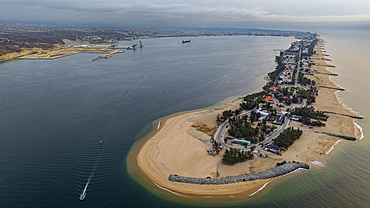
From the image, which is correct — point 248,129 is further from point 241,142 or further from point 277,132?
point 277,132

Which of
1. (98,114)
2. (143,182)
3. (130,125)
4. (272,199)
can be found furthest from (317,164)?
(98,114)

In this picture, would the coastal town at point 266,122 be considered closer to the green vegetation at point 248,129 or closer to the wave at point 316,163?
the green vegetation at point 248,129

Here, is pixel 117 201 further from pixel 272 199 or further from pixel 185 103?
pixel 185 103

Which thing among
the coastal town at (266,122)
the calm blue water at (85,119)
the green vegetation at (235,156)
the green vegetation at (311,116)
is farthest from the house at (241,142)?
the green vegetation at (311,116)

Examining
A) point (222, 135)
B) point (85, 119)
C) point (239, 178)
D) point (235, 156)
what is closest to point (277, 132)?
point (222, 135)

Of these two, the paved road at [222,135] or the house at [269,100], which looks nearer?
the paved road at [222,135]

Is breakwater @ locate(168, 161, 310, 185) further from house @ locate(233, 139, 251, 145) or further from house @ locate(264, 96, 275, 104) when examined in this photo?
house @ locate(264, 96, 275, 104)
